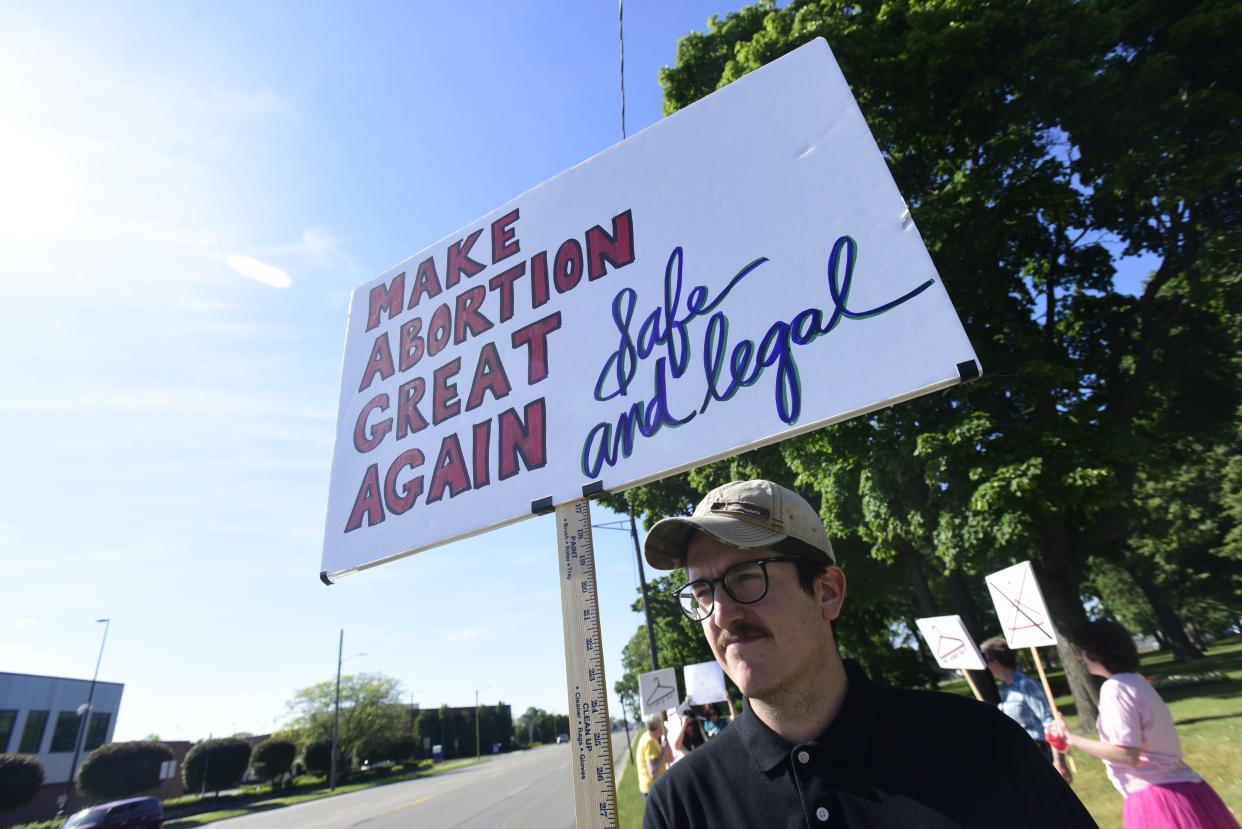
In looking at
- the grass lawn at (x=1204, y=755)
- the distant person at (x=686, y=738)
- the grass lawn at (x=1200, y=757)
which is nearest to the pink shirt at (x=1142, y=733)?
the grass lawn at (x=1200, y=757)

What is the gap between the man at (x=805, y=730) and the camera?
4.40 ft

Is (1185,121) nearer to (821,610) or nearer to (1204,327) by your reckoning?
(1204,327)

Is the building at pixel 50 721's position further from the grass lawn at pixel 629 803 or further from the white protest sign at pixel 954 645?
the white protest sign at pixel 954 645

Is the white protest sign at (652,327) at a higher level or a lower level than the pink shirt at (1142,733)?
higher

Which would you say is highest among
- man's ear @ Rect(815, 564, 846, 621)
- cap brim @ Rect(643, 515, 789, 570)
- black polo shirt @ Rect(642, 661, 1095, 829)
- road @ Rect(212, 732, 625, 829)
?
cap brim @ Rect(643, 515, 789, 570)

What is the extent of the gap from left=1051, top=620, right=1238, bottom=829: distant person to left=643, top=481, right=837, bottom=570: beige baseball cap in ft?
9.50

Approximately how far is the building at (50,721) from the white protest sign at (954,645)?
4678cm

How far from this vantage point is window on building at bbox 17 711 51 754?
126ft

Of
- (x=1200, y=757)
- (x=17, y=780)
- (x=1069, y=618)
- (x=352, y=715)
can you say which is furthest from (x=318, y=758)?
(x=1200, y=757)

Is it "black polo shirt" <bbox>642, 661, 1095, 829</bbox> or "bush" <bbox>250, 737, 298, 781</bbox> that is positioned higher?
"bush" <bbox>250, 737, 298, 781</bbox>

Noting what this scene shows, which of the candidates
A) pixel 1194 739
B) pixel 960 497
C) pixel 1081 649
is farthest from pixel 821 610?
pixel 1194 739

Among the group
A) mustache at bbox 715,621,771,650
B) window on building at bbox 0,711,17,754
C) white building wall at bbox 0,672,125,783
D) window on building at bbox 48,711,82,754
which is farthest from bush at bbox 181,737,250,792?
mustache at bbox 715,621,771,650

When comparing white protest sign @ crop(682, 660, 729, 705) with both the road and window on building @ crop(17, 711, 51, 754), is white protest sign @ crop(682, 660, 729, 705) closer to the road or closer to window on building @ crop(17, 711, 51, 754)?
the road

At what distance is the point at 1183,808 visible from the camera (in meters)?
3.16
